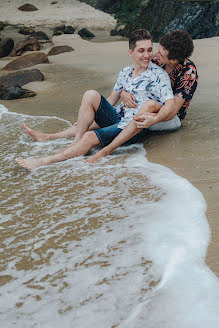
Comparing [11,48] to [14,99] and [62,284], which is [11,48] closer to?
[14,99]

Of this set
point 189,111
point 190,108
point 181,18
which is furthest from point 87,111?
point 181,18

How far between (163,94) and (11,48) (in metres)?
9.48

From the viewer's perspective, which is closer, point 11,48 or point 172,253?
point 172,253

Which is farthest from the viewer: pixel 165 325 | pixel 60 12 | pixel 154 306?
pixel 60 12

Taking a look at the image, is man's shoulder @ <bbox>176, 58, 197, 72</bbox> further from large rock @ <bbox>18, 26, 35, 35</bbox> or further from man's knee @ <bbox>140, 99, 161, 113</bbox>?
large rock @ <bbox>18, 26, 35, 35</bbox>

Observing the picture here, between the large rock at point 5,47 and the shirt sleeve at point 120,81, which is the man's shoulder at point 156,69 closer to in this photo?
the shirt sleeve at point 120,81

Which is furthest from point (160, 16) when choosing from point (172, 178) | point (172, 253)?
point (172, 253)

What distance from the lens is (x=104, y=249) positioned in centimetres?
243

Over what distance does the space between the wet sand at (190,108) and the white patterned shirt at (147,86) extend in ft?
1.44

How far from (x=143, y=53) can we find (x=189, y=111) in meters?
1.56

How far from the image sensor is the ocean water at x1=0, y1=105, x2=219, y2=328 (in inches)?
76.4

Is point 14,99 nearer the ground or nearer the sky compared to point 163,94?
nearer the ground

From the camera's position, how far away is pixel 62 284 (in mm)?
2152

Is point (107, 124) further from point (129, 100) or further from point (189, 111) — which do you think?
point (189, 111)
